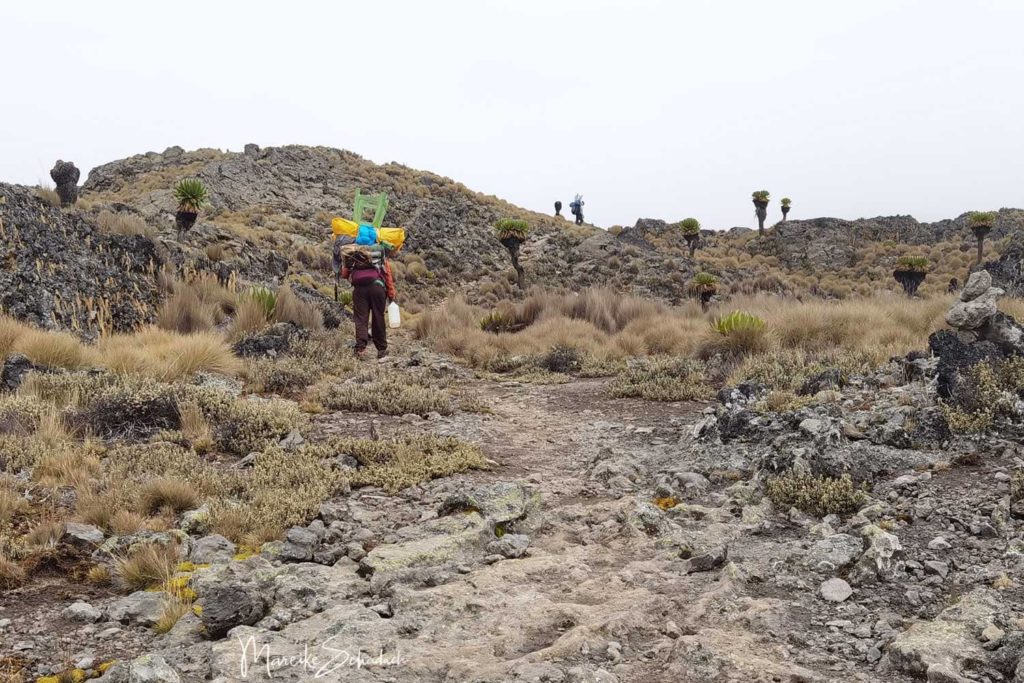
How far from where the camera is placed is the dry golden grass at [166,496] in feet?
13.5

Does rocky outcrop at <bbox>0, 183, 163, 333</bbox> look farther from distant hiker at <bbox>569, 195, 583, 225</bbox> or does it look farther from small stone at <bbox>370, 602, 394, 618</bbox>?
distant hiker at <bbox>569, 195, 583, 225</bbox>

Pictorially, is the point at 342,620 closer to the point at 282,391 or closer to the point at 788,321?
the point at 282,391

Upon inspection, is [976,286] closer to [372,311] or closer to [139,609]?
[139,609]

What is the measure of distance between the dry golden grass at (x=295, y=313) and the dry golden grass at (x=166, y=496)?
7748mm

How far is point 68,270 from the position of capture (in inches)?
400

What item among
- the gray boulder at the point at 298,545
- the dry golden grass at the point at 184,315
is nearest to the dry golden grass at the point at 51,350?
the dry golden grass at the point at 184,315

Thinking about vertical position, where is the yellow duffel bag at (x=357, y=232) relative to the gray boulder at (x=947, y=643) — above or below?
above

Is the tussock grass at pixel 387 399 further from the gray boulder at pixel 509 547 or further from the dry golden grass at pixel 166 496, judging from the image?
the gray boulder at pixel 509 547

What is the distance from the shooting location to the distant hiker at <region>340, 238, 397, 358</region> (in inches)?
421

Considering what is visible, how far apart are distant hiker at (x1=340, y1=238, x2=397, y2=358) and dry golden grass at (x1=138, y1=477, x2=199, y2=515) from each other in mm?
6497

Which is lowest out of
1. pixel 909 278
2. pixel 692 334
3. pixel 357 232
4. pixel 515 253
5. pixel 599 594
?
pixel 599 594

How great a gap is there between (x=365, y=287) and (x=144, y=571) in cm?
765

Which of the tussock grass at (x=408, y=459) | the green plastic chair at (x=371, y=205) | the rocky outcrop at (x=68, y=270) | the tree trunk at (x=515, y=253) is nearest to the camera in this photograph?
the tussock grass at (x=408, y=459)

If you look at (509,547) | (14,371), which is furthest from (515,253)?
(509,547)
